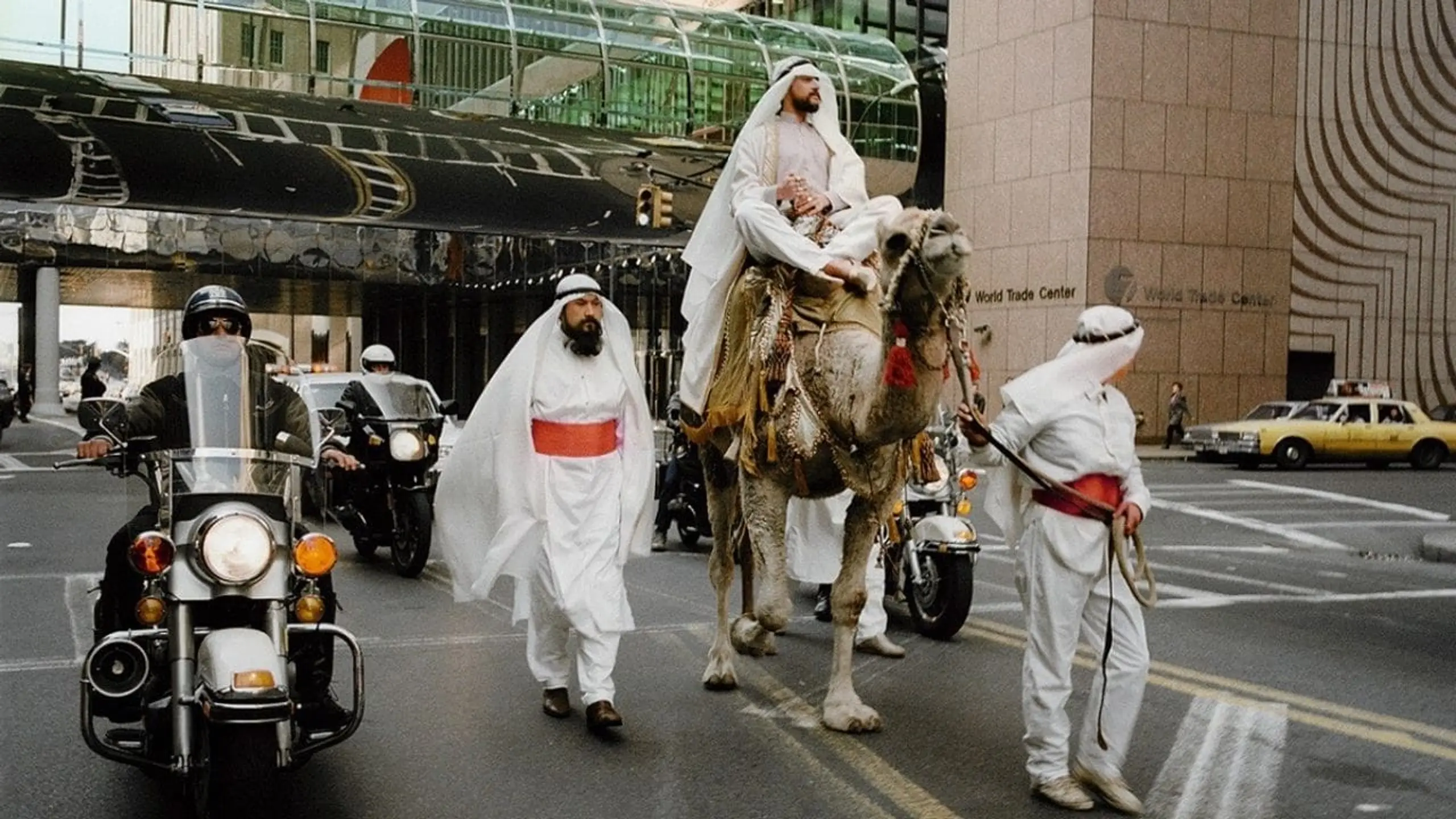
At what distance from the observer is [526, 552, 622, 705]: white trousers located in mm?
6805

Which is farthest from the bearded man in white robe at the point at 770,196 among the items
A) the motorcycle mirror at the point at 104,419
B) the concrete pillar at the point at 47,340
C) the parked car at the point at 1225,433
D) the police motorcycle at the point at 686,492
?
the concrete pillar at the point at 47,340

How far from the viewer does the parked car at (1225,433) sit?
30016 millimetres

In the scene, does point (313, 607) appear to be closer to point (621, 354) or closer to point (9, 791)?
point (9, 791)

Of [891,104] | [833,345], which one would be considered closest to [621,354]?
[833,345]

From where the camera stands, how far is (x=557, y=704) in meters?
7.16

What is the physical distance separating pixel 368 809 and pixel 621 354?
104 inches

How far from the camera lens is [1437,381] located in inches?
1626

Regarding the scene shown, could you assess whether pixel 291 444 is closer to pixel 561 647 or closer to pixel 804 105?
pixel 561 647

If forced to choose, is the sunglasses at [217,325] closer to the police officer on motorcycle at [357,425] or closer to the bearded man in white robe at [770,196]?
the bearded man in white robe at [770,196]

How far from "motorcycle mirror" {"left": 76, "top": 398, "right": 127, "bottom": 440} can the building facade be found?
108 ft

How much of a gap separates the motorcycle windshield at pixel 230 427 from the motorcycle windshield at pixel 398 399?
7522 millimetres

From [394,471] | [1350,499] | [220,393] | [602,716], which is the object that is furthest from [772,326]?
[1350,499]

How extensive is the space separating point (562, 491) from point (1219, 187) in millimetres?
34934

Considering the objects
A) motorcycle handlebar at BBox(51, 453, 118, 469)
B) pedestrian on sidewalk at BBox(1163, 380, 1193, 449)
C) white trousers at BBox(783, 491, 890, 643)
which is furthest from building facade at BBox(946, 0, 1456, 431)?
motorcycle handlebar at BBox(51, 453, 118, 469)
